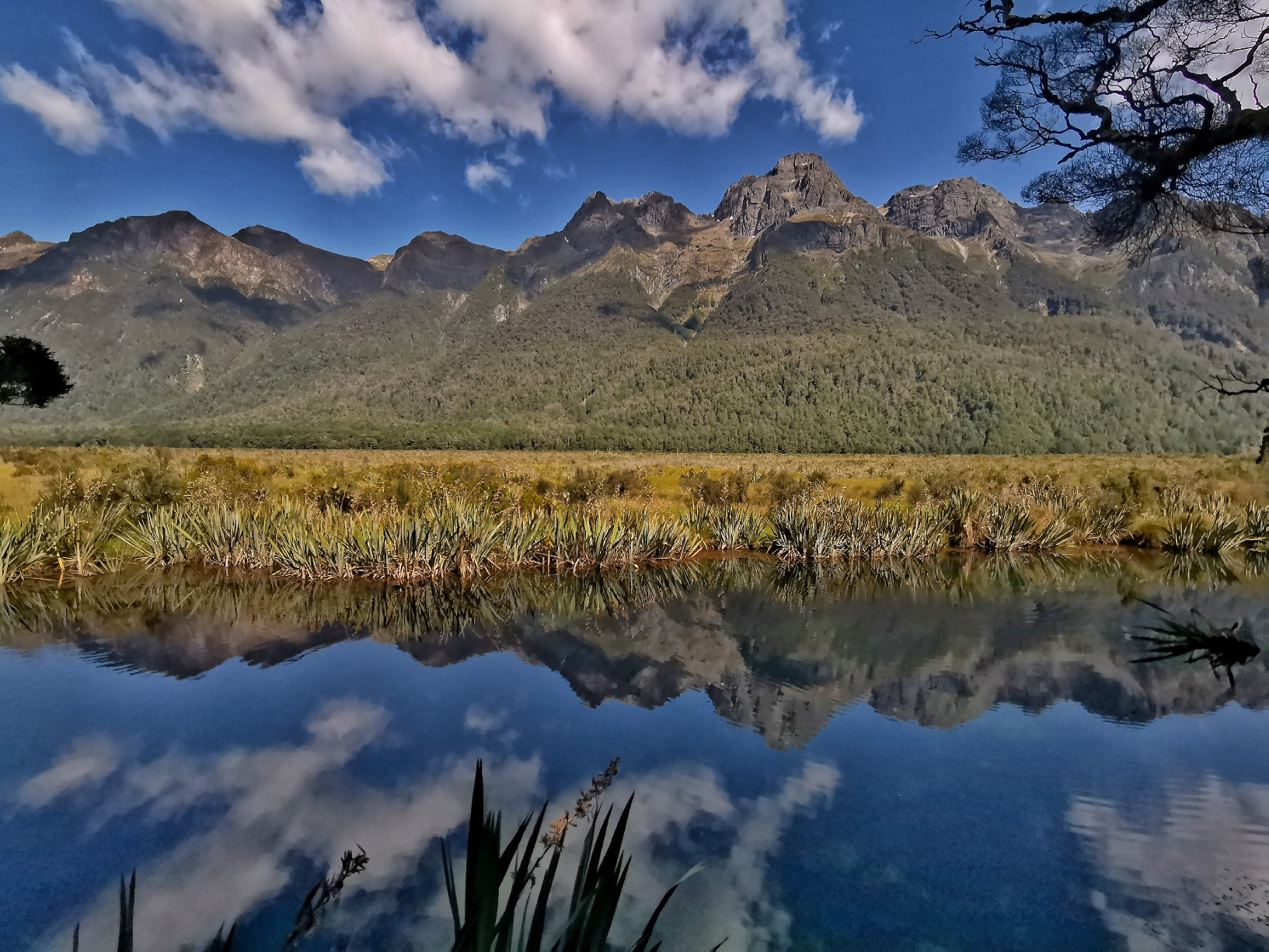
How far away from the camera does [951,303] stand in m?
145

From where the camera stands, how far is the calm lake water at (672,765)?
3.41 metres

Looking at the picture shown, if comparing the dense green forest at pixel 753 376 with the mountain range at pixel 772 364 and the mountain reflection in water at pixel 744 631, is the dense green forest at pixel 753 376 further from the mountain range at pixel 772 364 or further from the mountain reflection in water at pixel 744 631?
the mountain reflection in water at pixel 744 631

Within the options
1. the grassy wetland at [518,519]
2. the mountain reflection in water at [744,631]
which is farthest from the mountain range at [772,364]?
the mountain reflection in water at [744,631]

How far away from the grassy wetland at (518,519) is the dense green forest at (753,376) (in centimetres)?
6025

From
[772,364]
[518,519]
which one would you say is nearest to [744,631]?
[518,519]

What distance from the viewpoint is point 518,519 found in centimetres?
1342

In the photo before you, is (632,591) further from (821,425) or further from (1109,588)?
(821,425)

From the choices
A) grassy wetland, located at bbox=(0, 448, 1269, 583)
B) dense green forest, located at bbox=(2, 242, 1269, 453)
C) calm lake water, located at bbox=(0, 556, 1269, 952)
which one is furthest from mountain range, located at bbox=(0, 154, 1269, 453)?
calm lake water, located at bbox=(0, 556, 1269, 952)

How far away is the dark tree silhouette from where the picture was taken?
29.4 metres

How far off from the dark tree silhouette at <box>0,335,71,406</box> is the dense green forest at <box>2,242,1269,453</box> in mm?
50488

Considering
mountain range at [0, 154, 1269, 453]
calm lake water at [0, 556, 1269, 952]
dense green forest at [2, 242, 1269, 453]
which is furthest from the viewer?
mountain range at [0, 154, 1269, 453]

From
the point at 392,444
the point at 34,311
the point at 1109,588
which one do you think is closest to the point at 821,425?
the point at 392,444

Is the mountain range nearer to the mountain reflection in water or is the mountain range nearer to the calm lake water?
the mountain reflection in water

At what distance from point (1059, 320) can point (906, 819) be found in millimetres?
160976
